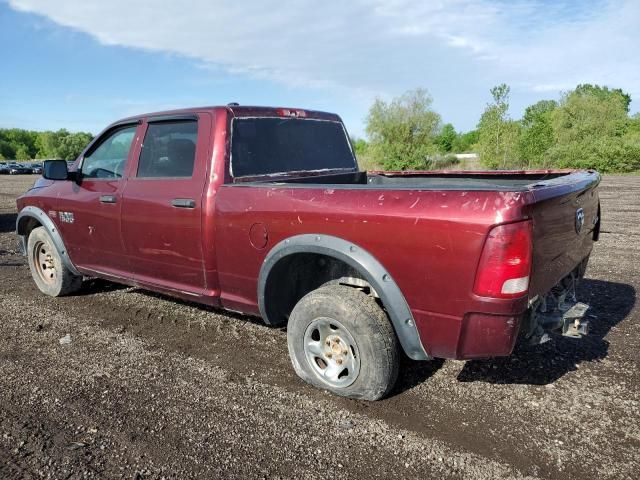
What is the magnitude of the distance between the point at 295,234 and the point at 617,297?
154 inches

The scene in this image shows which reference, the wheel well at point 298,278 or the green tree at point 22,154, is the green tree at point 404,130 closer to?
the wheel well at point 298,278

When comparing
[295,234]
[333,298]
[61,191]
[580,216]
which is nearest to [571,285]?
[580,216]

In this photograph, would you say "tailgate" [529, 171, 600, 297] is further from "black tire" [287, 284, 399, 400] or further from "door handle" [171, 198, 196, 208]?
"door handle" [171, 198, 196, 208]

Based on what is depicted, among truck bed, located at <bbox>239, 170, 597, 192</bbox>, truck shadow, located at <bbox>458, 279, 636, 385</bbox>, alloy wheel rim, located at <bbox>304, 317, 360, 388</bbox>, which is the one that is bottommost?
truck shadow, located at <bbox>458, 279, 636, 385</bbox>

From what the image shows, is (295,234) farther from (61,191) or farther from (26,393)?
(61,191)

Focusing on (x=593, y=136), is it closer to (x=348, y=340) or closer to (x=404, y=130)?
(x=404, y=130)

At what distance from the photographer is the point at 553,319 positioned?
115 inches

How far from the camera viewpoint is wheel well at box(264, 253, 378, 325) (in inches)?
130

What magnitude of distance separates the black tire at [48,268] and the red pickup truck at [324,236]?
0.21 m

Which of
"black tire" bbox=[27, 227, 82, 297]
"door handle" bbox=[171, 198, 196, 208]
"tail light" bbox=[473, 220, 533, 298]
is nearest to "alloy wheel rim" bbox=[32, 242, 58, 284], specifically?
"black tire" bbox=[27, 227, 82, 297]

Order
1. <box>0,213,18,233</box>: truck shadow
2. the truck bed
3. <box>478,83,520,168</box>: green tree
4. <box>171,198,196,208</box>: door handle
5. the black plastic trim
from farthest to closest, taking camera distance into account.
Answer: <box>478,83,520,168</box>: green tree
<box>0,213,18,233</box>: truck shadow
the truck bed
the black plastic trim
<box>171,198,196,208</box>: door handle

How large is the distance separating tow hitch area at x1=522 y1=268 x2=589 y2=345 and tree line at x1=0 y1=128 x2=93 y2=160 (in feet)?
255

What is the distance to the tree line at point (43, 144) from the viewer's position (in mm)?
88000

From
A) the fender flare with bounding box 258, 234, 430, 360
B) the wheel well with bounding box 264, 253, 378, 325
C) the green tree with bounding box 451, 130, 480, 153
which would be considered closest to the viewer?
the fender flare with bounding box 258, 234, 430, 360
